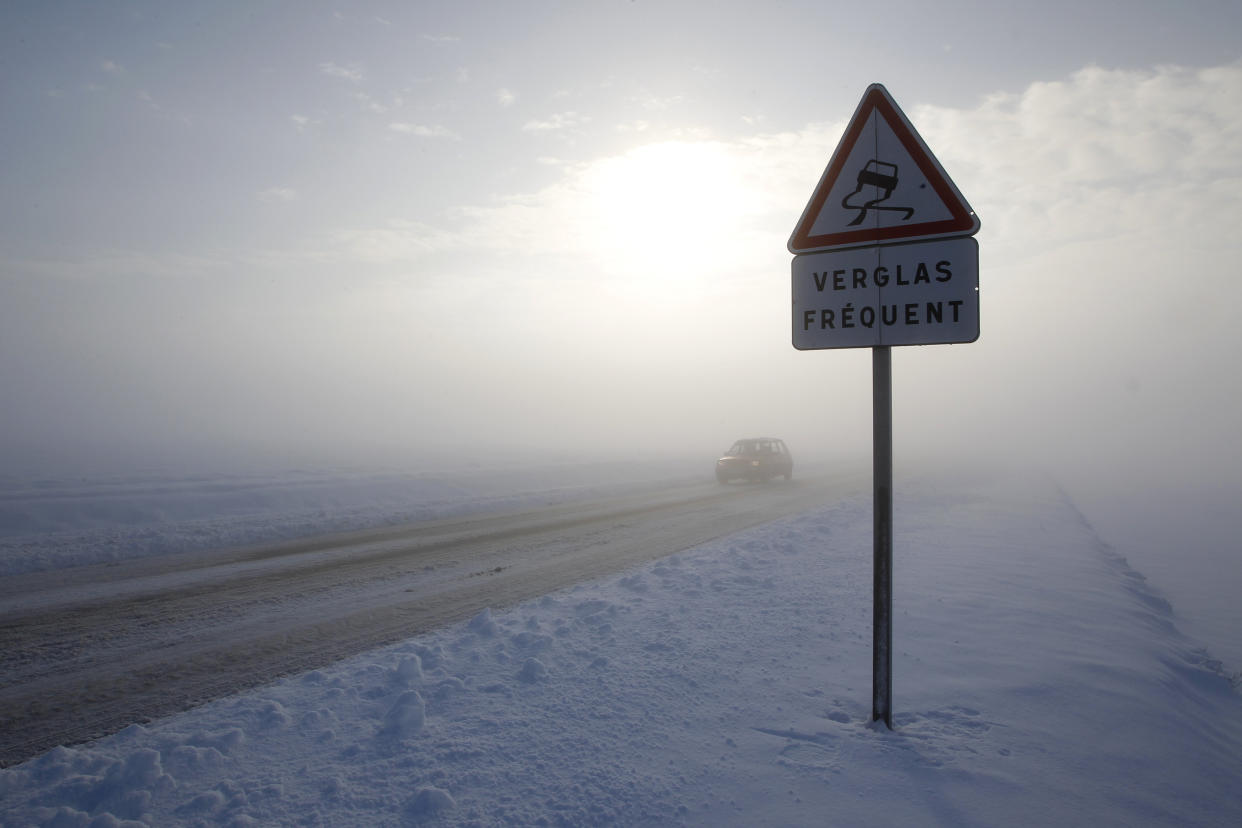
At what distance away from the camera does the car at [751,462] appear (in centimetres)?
2369

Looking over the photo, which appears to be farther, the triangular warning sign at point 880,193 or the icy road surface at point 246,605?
the icy road surface at point 246,605

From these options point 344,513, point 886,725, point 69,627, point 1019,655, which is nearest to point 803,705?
point 886,725

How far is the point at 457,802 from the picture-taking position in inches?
117

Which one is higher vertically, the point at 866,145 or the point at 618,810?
the point at 866,145

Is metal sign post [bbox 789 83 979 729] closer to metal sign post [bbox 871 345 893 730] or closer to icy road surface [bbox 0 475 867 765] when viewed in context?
metal sign post [bbox 871 345 893 730]

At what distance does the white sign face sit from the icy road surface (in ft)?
15.2

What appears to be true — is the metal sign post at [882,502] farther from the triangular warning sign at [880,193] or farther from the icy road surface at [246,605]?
the icy road surface at [246,605]

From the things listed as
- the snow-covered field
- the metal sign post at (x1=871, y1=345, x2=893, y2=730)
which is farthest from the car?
the metal sign post at (x1=871, y1=345, x2=893, y2=730)

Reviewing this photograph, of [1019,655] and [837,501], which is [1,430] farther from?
[1019,655]

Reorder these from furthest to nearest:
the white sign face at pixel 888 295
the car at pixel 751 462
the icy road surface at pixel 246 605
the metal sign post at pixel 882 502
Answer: the car at pixel 751 462
the icy road surface at pixel 246 605
the metal sign post at pixel 882 502
the white sign face at pixel 888 295

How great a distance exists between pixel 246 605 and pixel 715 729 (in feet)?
19.6

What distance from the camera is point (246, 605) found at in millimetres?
7266

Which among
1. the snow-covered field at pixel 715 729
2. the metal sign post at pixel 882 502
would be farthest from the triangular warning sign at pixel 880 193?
the snow-covered field at pixel 715 729

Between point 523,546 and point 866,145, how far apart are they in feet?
28.9
